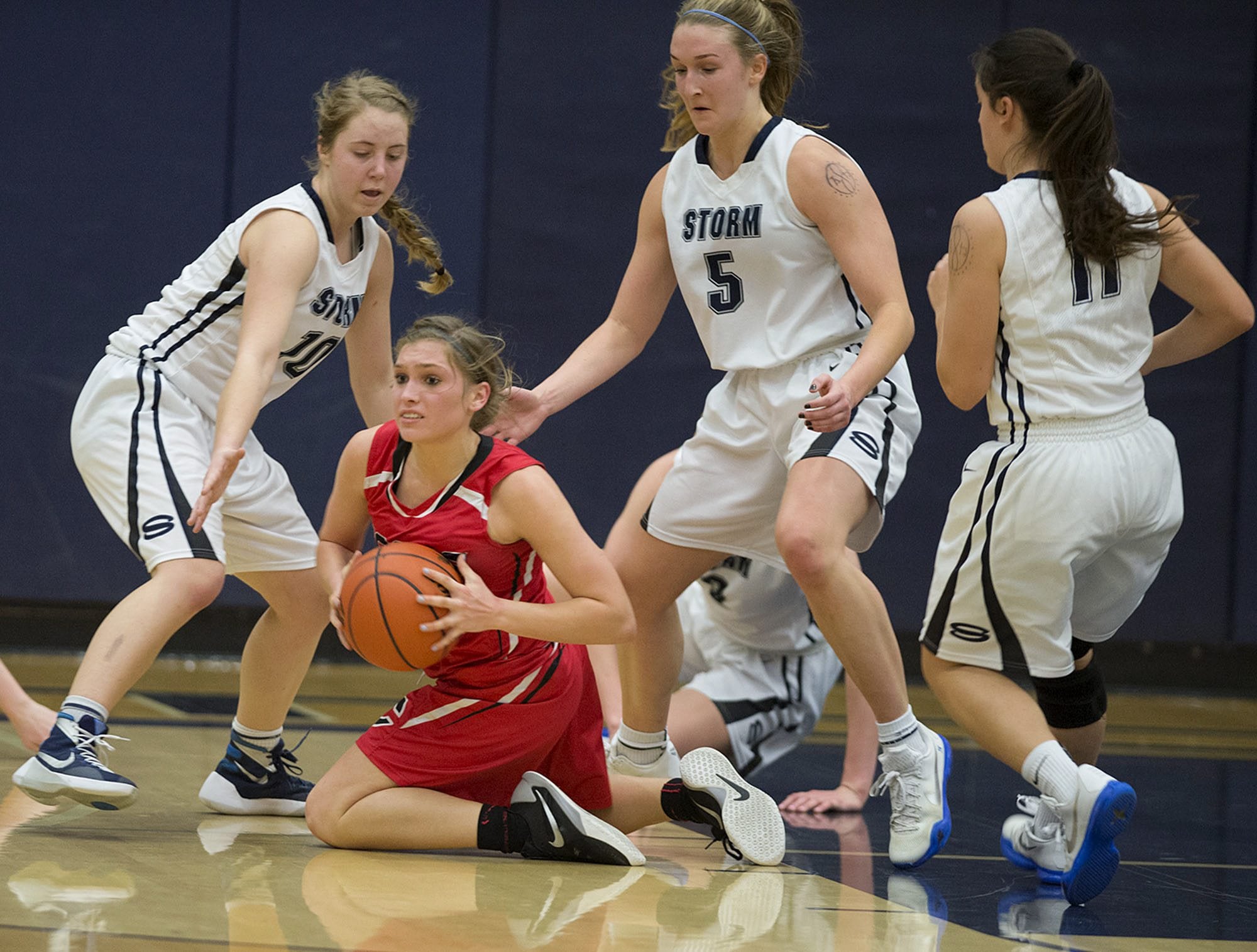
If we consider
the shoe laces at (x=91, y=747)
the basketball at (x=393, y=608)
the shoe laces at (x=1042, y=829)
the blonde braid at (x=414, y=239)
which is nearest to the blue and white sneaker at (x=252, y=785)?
the shoe laces at (x=91, y=747)

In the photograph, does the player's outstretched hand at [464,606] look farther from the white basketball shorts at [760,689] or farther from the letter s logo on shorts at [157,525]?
the white basketball shorts at [760,689]

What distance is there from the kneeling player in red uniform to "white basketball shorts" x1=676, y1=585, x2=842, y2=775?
3.36ft

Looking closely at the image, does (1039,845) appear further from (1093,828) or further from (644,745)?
(644,745)

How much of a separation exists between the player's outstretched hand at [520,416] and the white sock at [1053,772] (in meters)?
1.30

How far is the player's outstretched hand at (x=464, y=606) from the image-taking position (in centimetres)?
291

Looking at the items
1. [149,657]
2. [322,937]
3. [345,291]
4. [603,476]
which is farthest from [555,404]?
[603,476]

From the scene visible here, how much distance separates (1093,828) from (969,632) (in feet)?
1.59

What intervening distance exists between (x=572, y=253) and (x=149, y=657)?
4.68 metres

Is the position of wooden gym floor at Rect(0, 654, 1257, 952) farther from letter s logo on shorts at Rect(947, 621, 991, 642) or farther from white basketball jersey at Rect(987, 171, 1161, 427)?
white basketball jersey at Rect(987, 171, 1161, 427)

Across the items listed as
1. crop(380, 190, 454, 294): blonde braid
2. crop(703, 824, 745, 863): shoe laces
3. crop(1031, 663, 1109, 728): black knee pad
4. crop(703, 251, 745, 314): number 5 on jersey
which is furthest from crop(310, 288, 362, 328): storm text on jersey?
crop(1031, 663, 1109, 728): black knee pad

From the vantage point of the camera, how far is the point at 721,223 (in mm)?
3547

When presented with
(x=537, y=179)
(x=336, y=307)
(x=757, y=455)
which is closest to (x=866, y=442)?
(x=757, y=455)

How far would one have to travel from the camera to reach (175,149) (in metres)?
7.17

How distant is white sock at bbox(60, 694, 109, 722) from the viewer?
3.00m
